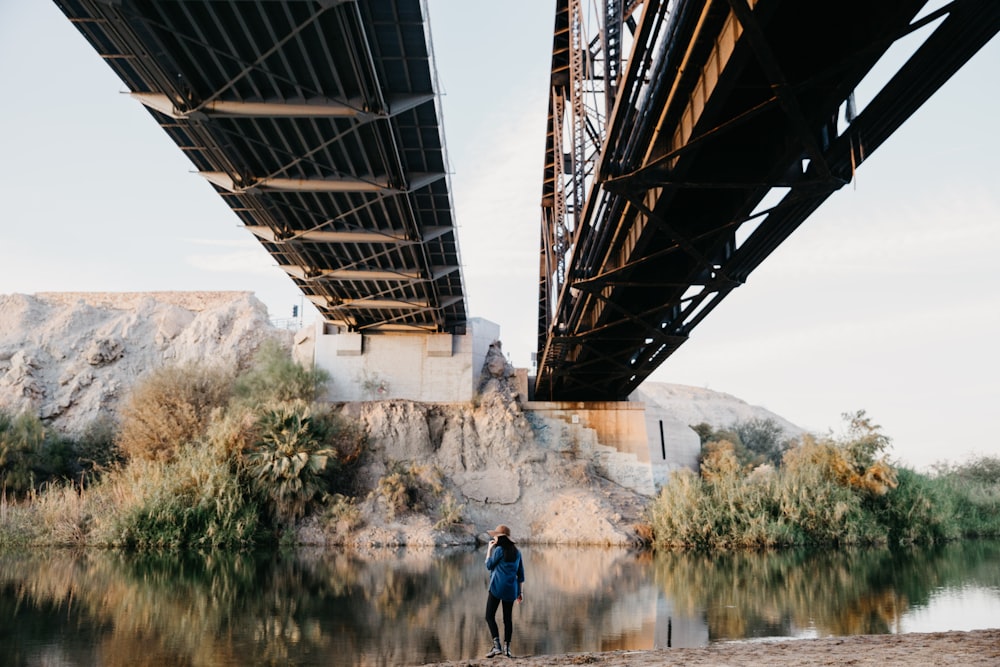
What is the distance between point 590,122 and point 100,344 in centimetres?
3719

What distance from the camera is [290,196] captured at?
1978 cm

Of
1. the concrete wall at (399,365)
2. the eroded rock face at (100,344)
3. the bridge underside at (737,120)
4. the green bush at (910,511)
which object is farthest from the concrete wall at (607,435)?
the eroded rock face at (100,344)

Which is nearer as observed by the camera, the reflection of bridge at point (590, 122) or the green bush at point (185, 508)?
the reflection of bridge at point (590, 122)

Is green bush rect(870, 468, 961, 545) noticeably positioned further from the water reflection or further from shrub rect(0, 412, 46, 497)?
shrub rect(0, 412, 46, 497)

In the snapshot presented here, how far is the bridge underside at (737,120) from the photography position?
7359mm

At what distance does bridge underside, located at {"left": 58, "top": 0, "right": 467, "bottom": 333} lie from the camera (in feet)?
Result: 39.2

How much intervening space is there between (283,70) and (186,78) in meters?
2.01

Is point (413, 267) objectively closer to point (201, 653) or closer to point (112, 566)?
point (112, 566)

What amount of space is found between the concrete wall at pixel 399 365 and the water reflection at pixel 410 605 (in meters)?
13.4

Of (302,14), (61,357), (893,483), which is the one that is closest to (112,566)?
(302,14)

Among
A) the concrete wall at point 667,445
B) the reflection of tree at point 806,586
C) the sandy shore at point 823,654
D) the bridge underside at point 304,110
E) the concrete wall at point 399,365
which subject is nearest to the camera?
the sandy shore at point 823,654

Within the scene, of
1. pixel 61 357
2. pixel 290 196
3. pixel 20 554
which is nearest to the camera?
pixel 20 554

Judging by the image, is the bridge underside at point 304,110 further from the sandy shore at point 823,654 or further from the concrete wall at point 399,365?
the sandy shore at point 823,654

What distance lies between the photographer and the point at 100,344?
4059 centimetres
